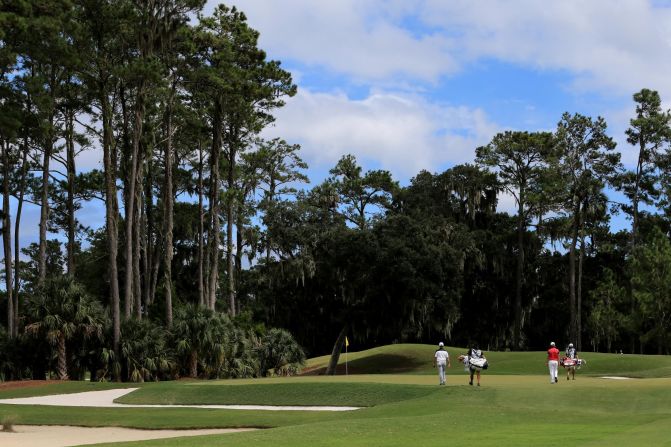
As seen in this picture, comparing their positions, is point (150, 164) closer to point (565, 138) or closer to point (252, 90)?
point (252, 90)

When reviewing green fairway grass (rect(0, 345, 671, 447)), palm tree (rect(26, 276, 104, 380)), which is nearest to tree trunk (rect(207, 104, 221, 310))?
palm tree (rect(26, 276, 104, 380))

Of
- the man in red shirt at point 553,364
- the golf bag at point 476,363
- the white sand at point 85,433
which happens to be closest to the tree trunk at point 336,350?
the man in red shirt at point 553,364

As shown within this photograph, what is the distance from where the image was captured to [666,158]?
2616 inches

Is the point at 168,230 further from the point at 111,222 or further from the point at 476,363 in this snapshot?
the point at 476,363

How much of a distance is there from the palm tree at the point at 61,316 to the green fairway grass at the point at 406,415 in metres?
5.02

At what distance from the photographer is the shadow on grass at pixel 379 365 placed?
181 feet

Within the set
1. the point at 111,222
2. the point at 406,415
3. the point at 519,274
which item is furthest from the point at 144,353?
the point at 519,274

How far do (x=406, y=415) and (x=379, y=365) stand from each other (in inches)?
1450

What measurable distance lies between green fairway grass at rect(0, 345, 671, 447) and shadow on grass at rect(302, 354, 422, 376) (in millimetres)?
21030

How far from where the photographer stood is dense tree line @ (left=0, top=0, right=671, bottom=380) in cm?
3947

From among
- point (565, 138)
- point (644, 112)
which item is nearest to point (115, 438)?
point (565, 138)

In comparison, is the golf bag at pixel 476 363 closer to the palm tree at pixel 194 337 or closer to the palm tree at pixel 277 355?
the palm tree at pixel 194 337

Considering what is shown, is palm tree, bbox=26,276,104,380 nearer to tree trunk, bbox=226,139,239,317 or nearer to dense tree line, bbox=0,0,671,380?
dense tree line, bbox=0,0,671,380

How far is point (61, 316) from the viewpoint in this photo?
125 feet
